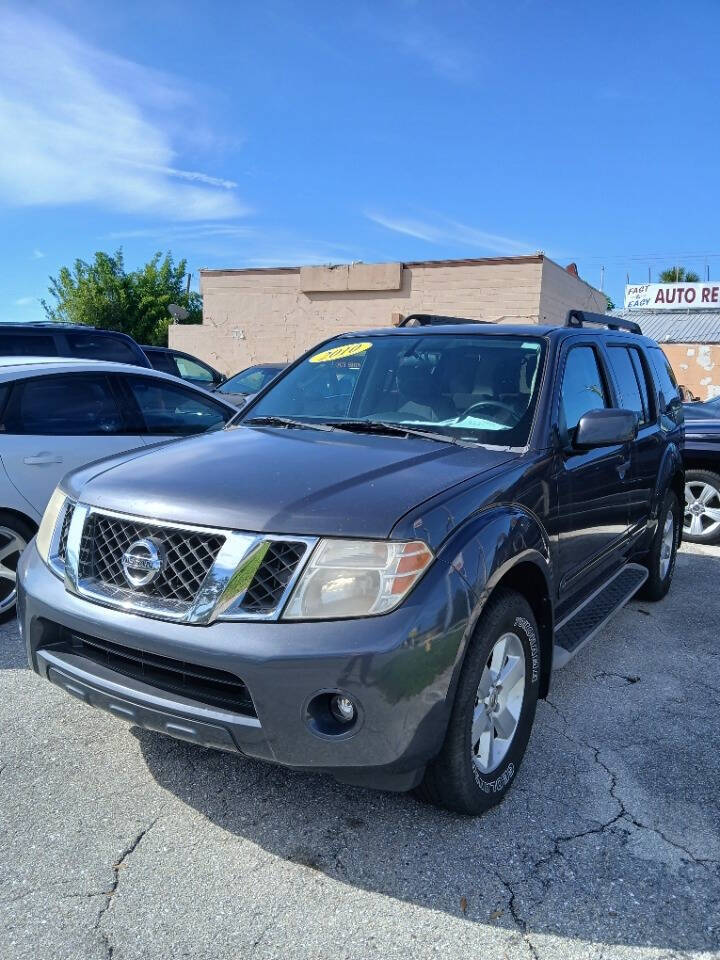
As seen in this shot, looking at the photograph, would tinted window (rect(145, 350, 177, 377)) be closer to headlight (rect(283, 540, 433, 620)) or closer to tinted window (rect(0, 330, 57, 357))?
tinted window (rect(0, 330, 57, 357))

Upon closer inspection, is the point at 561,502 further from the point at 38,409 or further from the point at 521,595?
the point at 38,409

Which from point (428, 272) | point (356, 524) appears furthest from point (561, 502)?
point (428, 272)

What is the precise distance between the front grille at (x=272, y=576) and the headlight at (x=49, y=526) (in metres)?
1.03

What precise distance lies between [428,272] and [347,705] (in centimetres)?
1867

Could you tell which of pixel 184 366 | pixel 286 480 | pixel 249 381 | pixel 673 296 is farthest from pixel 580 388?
pixel 673 296

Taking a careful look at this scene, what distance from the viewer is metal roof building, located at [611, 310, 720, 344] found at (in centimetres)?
3925

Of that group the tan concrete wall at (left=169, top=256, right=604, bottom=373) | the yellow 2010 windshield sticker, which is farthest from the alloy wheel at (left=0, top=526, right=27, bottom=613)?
the tan concrete wall at (left=169, top=256, right=604, bottom=373)

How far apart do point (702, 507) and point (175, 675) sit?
654 cm

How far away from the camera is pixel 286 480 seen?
2.70m

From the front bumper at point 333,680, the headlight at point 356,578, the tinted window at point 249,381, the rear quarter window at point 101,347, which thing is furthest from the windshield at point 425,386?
the tinted window at point 249,381

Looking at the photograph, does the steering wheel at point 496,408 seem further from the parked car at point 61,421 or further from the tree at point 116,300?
the tree at point 116,300

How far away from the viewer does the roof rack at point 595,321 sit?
15.0 ft

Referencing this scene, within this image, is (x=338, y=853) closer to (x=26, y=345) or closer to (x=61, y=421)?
(x=61, y=421)

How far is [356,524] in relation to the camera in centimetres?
241
